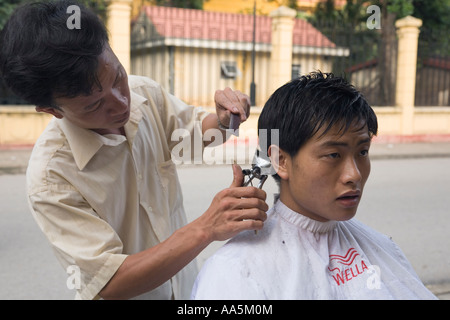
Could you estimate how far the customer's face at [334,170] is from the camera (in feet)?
5.14

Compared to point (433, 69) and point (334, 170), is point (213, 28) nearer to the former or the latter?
point (433, 69)

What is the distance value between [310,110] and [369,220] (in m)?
4.14

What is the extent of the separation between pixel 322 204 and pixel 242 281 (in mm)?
323

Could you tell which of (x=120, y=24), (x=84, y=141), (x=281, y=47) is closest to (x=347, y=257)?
(x=84, y=141)

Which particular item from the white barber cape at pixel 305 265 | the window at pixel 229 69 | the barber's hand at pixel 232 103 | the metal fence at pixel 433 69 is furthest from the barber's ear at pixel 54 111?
the window at pixel 229 69

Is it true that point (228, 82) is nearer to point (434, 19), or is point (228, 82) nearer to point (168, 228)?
point (434, 19)

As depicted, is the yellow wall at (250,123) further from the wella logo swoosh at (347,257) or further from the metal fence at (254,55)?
the wella logo swoosh at (347,257)

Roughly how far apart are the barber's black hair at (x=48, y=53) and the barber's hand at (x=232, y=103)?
48cm

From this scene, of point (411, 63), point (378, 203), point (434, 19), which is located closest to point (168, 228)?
point (378, 203)

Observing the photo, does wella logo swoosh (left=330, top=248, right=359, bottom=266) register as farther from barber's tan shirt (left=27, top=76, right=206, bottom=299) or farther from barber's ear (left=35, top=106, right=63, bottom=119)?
barber's ear (left=35, top=106, right=63, bottom=119)
